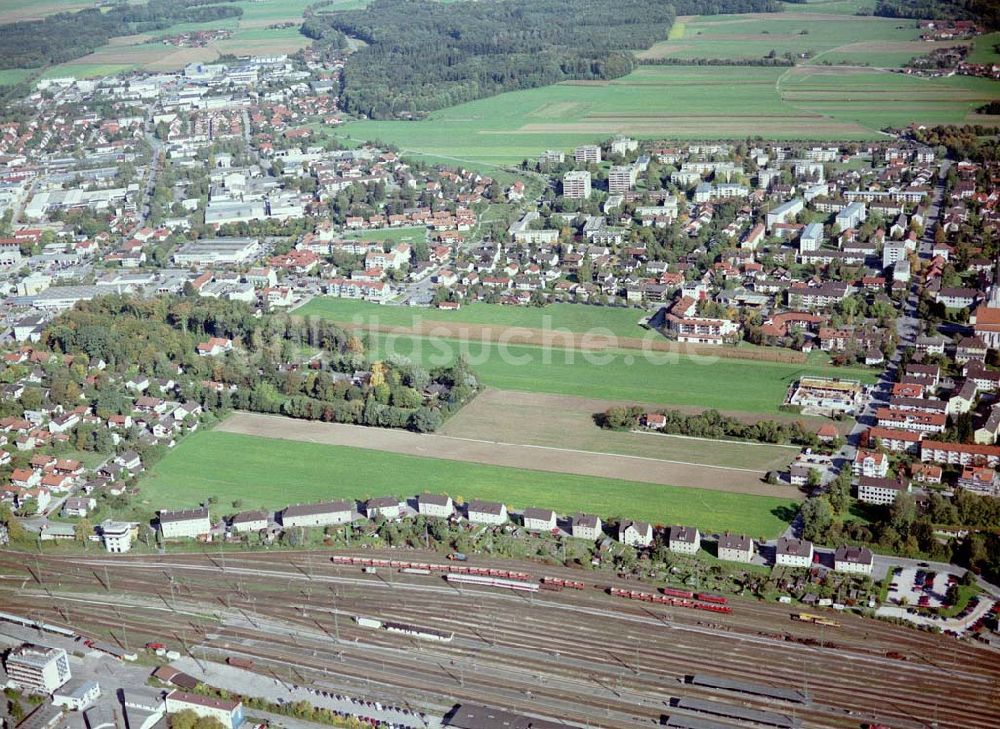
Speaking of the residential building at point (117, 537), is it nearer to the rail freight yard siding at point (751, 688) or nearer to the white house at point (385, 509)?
the white house at point (385, 509)

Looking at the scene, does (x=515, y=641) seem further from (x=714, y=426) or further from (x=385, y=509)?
(x=714, y=426)

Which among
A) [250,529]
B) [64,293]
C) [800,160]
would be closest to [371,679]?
[250,529]

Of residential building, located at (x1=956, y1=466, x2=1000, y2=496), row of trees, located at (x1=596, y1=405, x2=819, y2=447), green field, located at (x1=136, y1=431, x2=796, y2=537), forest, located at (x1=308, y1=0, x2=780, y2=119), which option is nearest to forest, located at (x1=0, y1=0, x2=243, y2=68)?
forest, located at (x1=308, y1=0, x2=780, y2=119)

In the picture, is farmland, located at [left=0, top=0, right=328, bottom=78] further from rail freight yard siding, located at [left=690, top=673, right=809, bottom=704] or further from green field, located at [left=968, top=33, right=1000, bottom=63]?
rail freight yard siding, located at [left=690, top=673, right=809, bottom=704]

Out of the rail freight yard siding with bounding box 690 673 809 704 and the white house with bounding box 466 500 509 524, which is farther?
the white house with bounding box 466 500 509 524

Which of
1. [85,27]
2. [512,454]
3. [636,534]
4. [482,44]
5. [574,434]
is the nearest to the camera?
[636,534]

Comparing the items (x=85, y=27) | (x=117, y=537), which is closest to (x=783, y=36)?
(x=85, y=27)
